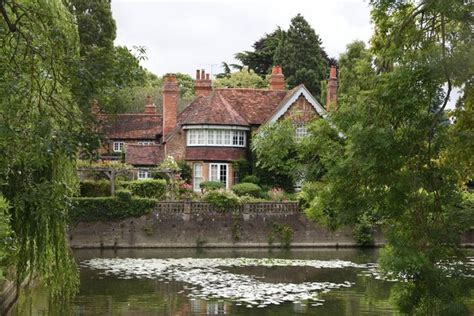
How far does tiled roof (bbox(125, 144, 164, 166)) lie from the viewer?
48.7m

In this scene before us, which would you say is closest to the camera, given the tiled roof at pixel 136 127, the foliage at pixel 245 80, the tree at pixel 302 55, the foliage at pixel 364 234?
the foliage at pixel 364 234

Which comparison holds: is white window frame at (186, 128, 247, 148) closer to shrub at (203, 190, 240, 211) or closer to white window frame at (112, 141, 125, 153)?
shrub at (203, 190, 240, 211)

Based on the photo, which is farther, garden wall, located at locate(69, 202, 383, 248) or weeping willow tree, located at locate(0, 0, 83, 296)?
garden wall, located at locate(69, 202, 383, 248)

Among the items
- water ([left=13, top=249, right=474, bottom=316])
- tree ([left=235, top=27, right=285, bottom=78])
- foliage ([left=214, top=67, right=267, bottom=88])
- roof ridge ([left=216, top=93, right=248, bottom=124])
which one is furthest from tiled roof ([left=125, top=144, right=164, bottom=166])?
tree ([left=235, top=27, right=285, bottom=78])

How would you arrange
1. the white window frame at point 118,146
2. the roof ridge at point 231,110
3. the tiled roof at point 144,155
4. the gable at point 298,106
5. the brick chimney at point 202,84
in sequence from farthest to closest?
the white window frame at point 118,146 → the brick chimney at point 202,84 → the tiled roof at point 144,155 → the roof ridge at point 231,110 → the gable at point 298,106

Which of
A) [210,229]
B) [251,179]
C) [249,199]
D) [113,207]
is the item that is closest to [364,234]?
[249,199]

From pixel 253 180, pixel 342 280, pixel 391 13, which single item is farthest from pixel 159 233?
pixel 391 13

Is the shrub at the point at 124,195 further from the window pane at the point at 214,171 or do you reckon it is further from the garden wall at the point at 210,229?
the window pane at the point at 214,171

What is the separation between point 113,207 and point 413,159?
28493mm

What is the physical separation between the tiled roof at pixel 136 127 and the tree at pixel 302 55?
15775 mm

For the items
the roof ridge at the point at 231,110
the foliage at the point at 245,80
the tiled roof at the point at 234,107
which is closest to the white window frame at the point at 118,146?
the tiled roof at the point at 234,107

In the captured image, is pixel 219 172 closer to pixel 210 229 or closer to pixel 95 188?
pixel 210 229

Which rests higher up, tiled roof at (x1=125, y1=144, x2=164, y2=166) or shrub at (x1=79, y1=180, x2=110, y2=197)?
tiled roof at (x1=125, y1=144, x2=164, y2=166)

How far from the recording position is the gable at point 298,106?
4762 cm
